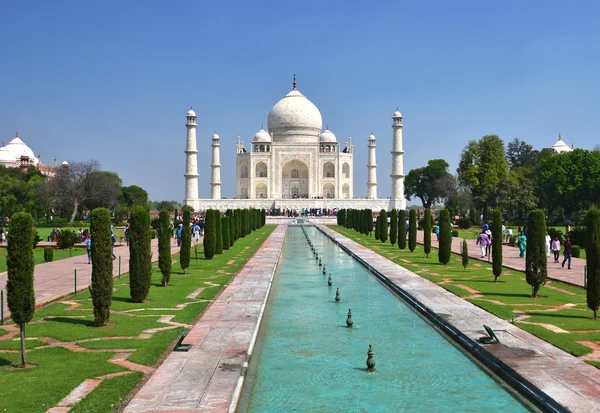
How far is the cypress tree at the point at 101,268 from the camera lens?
8438 mm

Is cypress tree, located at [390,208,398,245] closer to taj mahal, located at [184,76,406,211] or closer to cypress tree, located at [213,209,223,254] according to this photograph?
cypress tree, located at [213,209,223,254]

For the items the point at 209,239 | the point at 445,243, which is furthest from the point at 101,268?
the point at 445,243

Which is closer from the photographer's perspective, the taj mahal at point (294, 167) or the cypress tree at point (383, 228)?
the cypress tree at point (383, 228)

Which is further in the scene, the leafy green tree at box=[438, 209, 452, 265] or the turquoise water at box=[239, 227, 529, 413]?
the leafy green tree at box=[438, 209, 452, 265]

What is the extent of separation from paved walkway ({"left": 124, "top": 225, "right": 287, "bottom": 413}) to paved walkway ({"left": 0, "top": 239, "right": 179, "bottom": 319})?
2.83m

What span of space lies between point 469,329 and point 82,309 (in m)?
5.46

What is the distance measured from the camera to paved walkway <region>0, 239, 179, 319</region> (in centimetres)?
1107

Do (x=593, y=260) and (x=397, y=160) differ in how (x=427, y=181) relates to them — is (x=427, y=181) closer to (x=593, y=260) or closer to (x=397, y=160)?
(x=397, y=160)

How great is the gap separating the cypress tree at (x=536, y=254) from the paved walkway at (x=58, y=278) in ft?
25.1

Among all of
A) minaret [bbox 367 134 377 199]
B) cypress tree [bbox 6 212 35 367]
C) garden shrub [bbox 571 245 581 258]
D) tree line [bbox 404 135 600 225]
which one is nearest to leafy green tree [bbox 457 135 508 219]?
tree line [bbox 404 135 600 225]

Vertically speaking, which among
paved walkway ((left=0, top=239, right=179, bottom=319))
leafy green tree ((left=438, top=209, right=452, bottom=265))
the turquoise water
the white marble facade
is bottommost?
the turquoise water

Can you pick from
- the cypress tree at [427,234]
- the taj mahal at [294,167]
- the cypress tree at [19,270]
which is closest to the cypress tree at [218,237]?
the cypress tree at [427,234]

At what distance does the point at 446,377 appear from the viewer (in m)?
6.70

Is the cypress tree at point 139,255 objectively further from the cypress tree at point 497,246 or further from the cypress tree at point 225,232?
the cypress tree at point 225,232
